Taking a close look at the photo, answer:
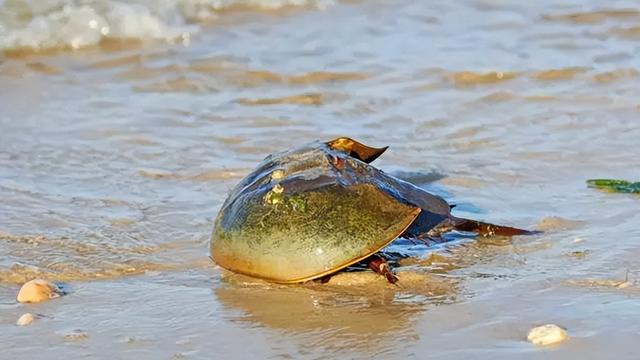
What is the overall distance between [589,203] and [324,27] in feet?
15.3

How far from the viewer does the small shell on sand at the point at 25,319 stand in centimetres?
331

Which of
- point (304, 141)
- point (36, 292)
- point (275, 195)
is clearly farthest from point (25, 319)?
point (304, 141)

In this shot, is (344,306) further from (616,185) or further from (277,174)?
(616,185)

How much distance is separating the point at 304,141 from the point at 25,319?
2.59m

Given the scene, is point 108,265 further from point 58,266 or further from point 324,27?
point 324,27

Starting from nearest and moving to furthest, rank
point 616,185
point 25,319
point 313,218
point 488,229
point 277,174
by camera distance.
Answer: point 25,319 < point 313,218 < point 277,174 < point 488,229 < point 616,185

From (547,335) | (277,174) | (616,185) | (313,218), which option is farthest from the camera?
(616,185)

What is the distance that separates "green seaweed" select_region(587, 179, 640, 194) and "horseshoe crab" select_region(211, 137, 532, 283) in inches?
44.0

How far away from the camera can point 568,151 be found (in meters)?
5.26

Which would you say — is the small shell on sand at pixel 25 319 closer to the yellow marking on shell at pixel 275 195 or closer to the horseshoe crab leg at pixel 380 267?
the yellow marking on shell at pixel 275 195

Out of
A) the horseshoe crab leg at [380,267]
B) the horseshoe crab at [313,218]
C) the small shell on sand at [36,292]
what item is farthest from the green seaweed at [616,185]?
the small shell on sand at [36,292]

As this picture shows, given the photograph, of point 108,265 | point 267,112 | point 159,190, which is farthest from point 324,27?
point 108,265

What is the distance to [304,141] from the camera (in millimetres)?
5703

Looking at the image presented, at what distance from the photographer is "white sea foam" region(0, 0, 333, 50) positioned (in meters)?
8.43
